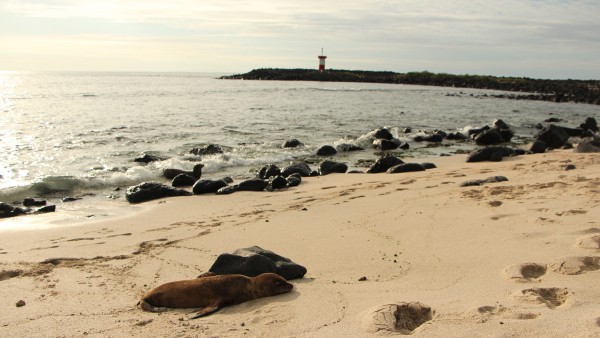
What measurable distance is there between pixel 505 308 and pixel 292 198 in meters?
5.08

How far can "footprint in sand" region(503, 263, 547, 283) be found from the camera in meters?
3.97

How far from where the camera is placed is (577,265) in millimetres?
4055

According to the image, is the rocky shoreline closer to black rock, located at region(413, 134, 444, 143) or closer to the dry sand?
black rock, located at region(413, 134, 444, 143)

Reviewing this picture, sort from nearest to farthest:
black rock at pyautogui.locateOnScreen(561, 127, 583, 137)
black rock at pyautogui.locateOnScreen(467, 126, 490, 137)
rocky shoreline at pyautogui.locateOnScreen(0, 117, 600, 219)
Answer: rocky shoreline at pyautogui.locateOnScreen(0, 117, 600, 219) < black rock at pyautogui.locateOnScreen(561, 127, 583, 137) < black rock at pyautogui.locateOnScreen(467, 126, 490, 137)

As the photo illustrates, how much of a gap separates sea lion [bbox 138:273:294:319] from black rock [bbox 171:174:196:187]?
249 inches

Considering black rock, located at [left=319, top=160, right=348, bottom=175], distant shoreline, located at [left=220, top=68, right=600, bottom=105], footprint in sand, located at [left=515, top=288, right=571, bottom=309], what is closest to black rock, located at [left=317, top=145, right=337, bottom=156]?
black rock, located at [left=319, top=160, right=348, bottom=175]

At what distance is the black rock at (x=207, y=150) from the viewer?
13.8 meters

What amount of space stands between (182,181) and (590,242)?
7.44 m

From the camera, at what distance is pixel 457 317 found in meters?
3.32

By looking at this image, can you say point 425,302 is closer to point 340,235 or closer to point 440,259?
point 440,259

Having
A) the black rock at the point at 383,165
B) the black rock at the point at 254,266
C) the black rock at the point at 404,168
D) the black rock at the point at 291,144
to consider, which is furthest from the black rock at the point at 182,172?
the black rock at the point at 254,266

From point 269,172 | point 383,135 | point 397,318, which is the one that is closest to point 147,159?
point 269,172

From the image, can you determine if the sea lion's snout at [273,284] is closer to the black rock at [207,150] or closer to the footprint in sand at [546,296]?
the footprint in sand at [546,296]

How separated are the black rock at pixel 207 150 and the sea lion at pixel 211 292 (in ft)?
Result: 32.4
